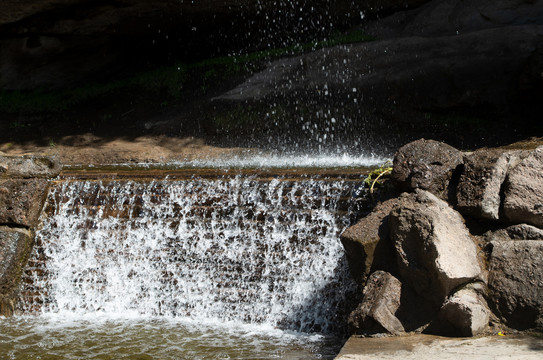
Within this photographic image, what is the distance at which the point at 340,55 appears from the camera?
30.5ft

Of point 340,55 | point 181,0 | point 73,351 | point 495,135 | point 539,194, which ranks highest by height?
point 181,0

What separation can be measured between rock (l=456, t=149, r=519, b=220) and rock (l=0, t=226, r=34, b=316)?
153 inches

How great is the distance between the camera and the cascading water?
15.0 ft

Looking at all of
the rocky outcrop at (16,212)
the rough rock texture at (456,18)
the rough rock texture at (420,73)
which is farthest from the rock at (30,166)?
the rough rock texture at (456,18)

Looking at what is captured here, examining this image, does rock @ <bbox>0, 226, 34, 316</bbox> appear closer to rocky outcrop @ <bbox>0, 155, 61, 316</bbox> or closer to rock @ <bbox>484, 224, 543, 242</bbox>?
rocky outcrop @ <bbox>0, 155, 61, 316</bbox>

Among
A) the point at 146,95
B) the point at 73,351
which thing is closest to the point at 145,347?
the point at 73,351

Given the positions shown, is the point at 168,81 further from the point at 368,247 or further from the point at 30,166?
the point at 368,247

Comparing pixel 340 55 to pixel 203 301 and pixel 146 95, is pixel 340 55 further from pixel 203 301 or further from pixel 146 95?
pixel 203 301

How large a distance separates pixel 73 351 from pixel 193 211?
1612mm

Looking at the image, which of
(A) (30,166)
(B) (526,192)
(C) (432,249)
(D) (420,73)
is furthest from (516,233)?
(D) (420,73)

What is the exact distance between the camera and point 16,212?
5.50 m

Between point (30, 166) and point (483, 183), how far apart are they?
168 inches

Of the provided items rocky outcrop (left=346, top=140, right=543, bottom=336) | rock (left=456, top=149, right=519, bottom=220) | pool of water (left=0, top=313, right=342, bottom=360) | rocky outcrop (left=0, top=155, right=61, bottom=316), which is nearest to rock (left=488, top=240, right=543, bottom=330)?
rocky outcrop (left=346, top=140, right=543, bottom=336)

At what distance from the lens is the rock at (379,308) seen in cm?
343
